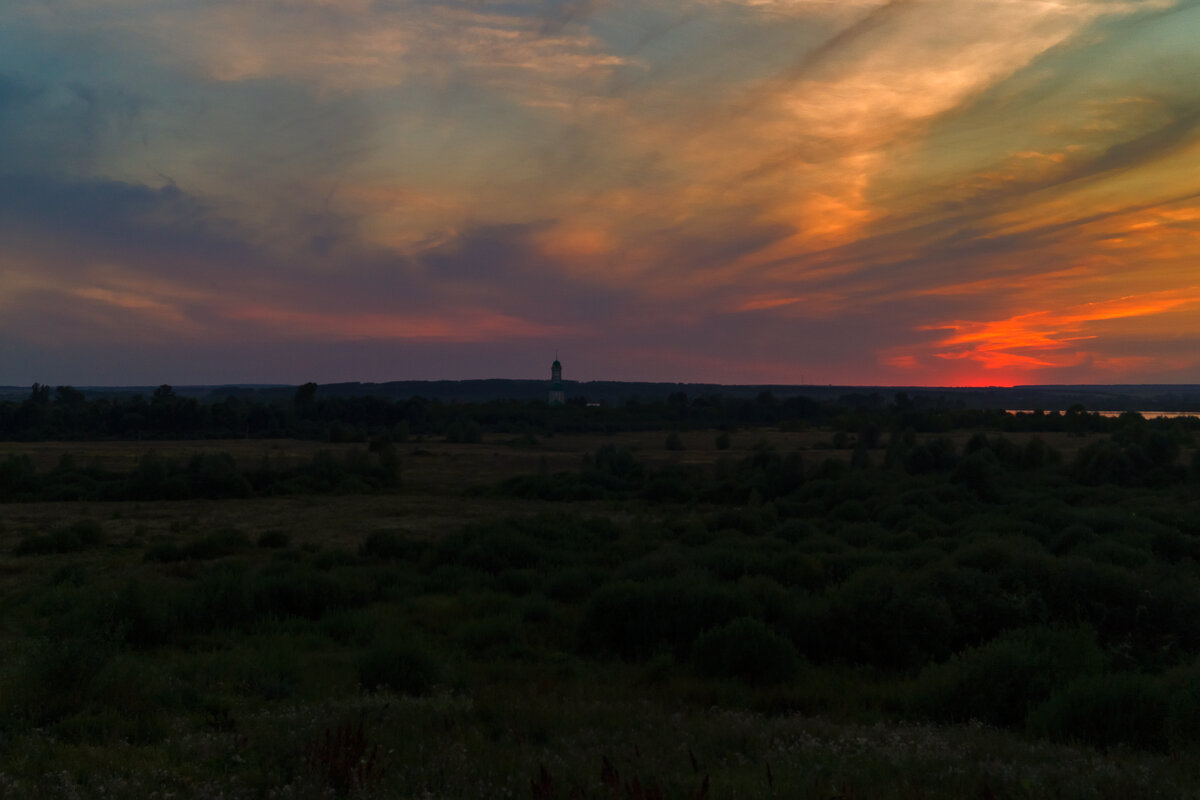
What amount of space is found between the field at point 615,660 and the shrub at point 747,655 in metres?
0.04

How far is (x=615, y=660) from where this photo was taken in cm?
1193

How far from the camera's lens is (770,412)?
116 m

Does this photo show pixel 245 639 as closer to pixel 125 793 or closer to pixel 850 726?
pixel 125 793

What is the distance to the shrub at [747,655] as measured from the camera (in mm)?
10531

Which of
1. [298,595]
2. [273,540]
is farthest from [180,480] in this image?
[298,595]

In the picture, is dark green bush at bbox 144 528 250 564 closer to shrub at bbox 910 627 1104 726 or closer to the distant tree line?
shrub at bbox 910 627 1104 726

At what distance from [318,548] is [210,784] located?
17.7m

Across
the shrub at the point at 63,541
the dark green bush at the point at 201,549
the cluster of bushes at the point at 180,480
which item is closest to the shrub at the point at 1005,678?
the dark green bush at the point at 201,549

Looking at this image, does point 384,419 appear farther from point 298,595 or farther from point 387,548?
point 298,595

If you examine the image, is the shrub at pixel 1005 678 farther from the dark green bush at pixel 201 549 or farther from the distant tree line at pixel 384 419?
the distant tree line at pixel 384 419

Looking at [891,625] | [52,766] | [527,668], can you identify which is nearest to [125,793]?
[52,766]

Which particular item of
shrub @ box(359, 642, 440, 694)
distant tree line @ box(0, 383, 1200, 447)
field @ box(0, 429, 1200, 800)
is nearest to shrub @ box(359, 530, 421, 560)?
field @ box(0, 429, 1200, 800)

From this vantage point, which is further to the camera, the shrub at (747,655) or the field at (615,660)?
the shrub at (747,655)

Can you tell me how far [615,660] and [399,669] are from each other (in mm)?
3684
